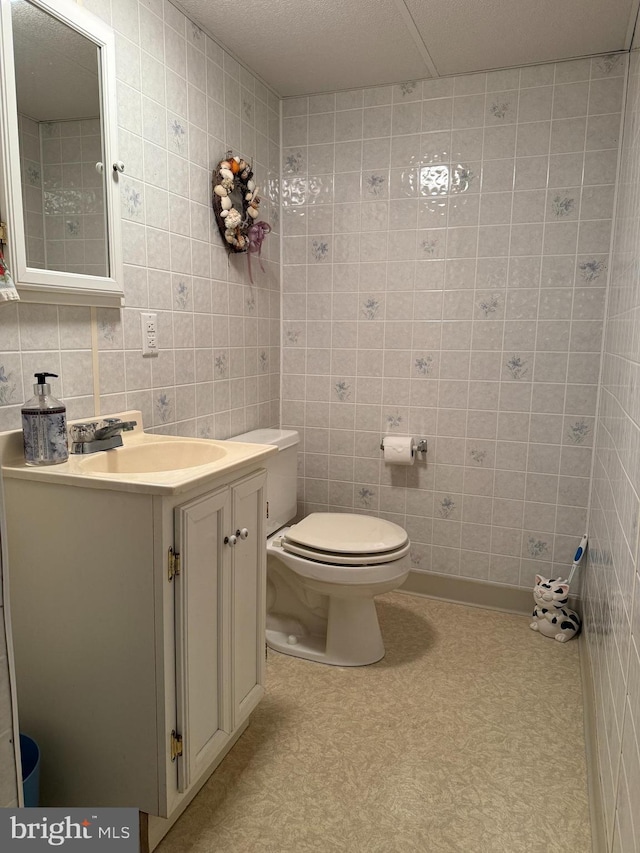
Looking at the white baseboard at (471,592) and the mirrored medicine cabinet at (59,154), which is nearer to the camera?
the mirrored medicine cabinet at (59,154)

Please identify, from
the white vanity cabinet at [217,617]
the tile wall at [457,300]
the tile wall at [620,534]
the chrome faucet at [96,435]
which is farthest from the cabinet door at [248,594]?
the tile wall at [457,300]

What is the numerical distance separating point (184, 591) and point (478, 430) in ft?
5.33

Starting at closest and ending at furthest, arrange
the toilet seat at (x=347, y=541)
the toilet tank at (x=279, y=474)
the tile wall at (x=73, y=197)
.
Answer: the tile wall at (x=73, y=197)
the toilet seat at (x=347, y=541)
the toilet tank at (x=279, y=474)

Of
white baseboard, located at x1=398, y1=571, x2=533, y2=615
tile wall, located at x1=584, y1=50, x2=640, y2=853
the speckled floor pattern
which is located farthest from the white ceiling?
the speckled floor pattern

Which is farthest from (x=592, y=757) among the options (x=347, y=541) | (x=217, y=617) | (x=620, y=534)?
(x=217, y=617)

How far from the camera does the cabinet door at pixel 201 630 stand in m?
1.32

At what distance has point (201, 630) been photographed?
1.40 meters

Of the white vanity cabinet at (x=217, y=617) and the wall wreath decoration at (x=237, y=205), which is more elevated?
the wall wreath decoration at (x=237, y=205)

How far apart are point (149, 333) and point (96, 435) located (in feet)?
1.47

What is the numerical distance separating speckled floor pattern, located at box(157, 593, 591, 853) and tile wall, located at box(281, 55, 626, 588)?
0.59 metres

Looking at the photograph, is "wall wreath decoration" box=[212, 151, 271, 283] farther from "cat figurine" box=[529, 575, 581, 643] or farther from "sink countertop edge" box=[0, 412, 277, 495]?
"cat figurine" box=[529, 575, 581, 643]

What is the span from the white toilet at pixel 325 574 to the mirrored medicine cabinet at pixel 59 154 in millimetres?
920

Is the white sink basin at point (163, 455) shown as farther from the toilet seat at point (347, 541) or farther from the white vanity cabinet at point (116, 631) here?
the toilet seat at point (347, 541)

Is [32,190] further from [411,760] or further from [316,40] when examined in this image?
[411,760]
